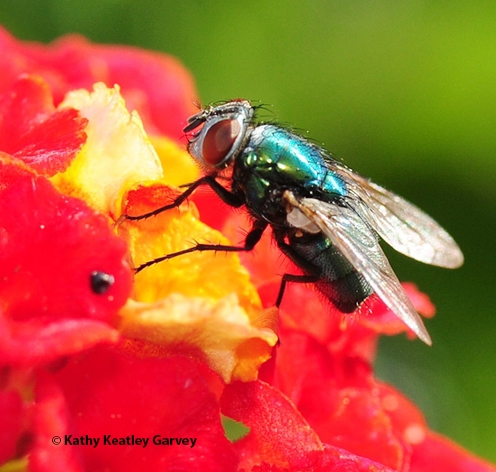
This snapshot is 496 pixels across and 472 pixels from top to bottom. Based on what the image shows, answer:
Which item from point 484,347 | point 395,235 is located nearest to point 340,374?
point 395,235

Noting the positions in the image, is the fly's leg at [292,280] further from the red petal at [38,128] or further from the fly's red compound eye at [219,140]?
the red petal at [38,128]

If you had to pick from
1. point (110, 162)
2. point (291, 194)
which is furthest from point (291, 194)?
point (110, 162)

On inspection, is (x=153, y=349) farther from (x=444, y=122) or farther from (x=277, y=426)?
(x=444, y=122)

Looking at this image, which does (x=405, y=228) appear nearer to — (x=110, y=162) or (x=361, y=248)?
(x=361, y=248)

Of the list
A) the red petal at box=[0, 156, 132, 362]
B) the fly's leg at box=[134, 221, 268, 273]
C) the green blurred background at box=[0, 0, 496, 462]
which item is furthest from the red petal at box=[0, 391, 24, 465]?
the green blurred background at box=[0, 0, 496, 462]

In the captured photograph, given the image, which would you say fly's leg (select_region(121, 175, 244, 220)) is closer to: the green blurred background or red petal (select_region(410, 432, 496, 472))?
red petal (select_region(410, 432, 496, 472))

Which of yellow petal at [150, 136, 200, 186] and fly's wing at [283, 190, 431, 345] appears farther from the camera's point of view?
Result: yellow petal at [150, 136, 200, 186]
